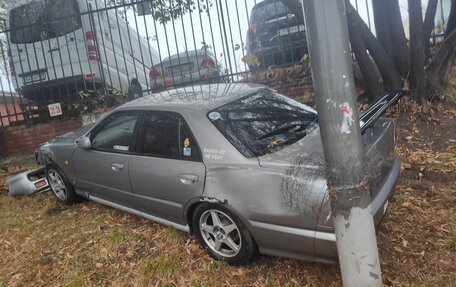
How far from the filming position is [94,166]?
4543 mm

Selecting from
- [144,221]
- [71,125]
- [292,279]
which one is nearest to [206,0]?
[71,125]

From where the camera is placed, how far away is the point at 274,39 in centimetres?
789

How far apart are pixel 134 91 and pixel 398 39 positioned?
18.8 ft

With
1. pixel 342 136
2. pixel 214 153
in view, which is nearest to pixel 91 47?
pixel 214 153

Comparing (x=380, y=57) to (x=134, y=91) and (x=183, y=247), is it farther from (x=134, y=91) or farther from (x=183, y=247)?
(x=134, y=91)

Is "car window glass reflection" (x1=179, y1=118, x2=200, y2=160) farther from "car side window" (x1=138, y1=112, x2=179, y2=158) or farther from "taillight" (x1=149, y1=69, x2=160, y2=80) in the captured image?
"taillight" (x1=149, y1=69, x2=160, y2=80)

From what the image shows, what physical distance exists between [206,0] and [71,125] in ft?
12.0

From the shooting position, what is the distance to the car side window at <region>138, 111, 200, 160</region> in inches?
143

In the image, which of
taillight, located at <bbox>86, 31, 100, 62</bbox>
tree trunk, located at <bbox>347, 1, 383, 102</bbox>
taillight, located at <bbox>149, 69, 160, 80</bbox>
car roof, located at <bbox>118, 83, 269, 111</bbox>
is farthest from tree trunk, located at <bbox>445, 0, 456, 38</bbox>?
taillight, located at <bbox>86, 31, 100, 62</bbox>

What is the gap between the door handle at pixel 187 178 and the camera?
3479 millimetres

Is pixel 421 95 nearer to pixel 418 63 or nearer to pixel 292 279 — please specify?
pixel 418 63

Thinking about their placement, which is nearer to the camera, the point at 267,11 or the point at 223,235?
the point at 223,235

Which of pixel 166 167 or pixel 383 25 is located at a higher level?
pixel 383 25

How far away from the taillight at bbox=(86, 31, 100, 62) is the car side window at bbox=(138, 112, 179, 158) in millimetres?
4813
